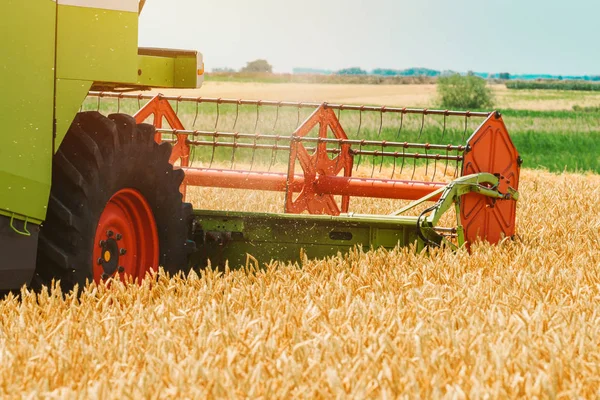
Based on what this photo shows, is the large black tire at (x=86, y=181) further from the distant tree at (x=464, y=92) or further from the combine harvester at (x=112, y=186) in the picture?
the distant tree at (x=464, y=92)

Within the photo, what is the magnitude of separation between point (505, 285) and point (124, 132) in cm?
185

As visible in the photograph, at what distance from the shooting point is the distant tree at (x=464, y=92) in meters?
49.3

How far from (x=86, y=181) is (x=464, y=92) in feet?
153

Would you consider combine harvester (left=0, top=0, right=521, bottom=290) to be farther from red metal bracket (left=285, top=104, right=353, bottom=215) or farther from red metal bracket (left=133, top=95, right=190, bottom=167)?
red metal bracket (left=133, top=95, right=190, bottom=167)

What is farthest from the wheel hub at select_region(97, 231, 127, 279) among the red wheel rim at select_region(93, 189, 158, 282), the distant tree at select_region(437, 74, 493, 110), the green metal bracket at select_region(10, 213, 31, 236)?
the distant tree at select_region(437, 74, 493, 110)

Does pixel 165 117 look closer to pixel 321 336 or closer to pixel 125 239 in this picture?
pixel 125 239

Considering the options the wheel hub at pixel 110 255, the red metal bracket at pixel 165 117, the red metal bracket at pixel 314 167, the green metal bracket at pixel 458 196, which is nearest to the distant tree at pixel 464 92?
the red metal bracket at pixel 314 167

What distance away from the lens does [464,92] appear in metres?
49.5

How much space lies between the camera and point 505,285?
179 inches

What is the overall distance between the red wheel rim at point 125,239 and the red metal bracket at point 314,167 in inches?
89.8

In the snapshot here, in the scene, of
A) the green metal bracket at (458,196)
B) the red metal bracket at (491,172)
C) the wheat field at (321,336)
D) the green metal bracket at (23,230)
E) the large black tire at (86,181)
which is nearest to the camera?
the wheat field at (321,336)

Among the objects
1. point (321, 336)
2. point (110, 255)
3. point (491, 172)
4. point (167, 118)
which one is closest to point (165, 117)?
point (167, 118)

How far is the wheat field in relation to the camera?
9.06 feet

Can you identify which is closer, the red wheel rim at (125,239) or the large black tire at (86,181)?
the large black tire at (86,181)
